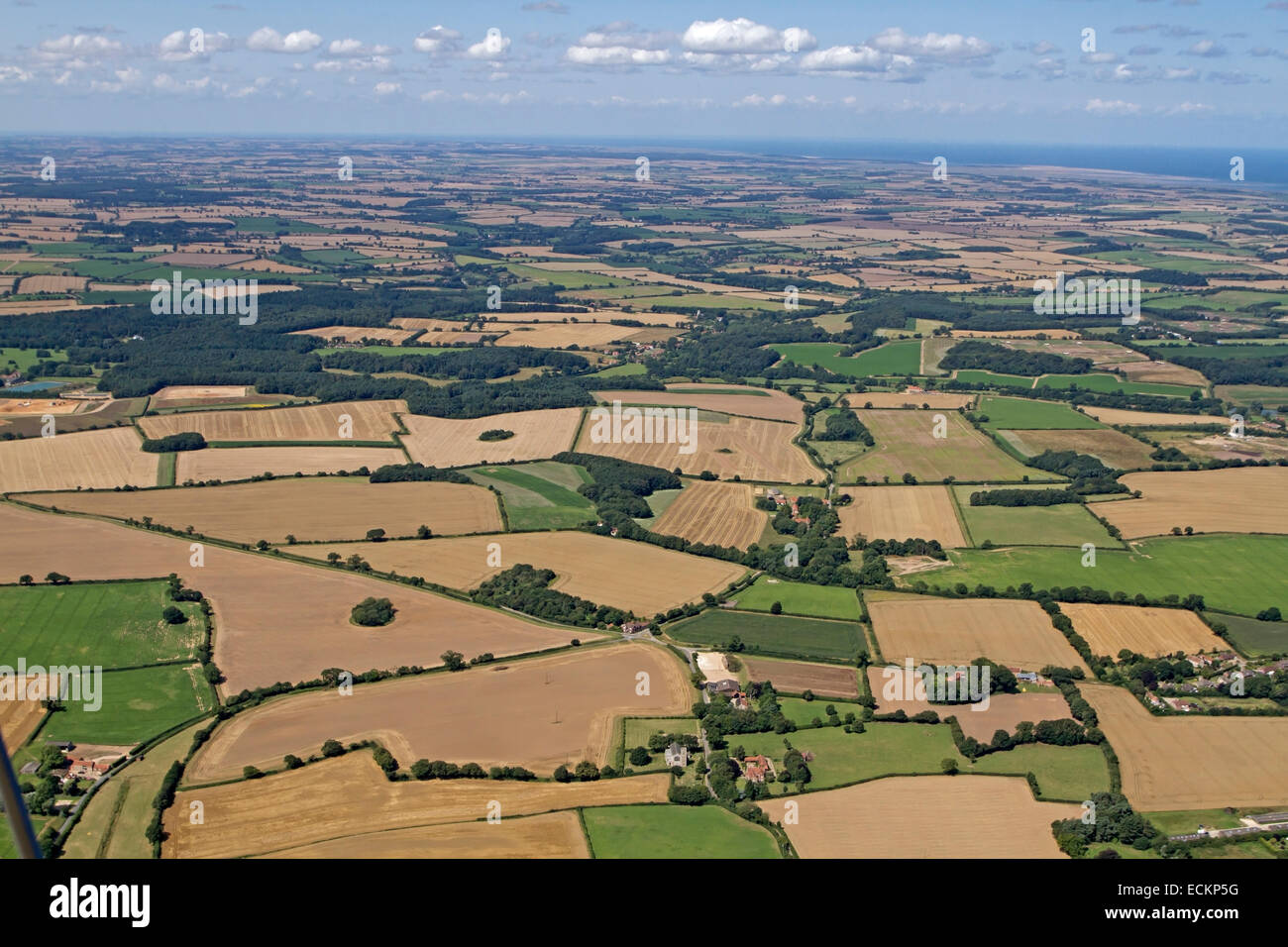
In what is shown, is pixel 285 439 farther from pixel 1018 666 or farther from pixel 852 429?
pixel 1018 666

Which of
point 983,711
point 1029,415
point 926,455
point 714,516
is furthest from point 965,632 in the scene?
point 1029,415

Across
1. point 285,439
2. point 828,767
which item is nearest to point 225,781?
point 828,767

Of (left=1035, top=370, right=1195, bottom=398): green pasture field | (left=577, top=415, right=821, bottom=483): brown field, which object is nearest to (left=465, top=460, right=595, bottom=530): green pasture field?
(left=577, top=415, right=821, bottom=483): brown field

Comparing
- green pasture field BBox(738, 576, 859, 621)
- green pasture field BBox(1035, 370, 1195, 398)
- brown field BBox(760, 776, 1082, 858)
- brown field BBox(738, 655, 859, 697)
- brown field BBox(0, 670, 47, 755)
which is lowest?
brown field BBox(760, 776, 1082, 858)

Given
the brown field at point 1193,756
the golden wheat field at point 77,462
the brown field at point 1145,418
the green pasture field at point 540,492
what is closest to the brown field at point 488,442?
the green pasture field at point 540,492

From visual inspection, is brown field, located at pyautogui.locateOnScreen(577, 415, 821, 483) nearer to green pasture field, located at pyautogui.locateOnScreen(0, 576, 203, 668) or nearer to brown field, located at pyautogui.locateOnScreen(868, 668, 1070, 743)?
brown field, located at pyautogui.locateOnScreen(868, 668, 1070, 743)

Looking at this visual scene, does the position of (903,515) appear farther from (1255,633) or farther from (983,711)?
(983,711)

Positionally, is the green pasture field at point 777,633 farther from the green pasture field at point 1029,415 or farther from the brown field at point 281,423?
the green pasture field at point 1029,415
